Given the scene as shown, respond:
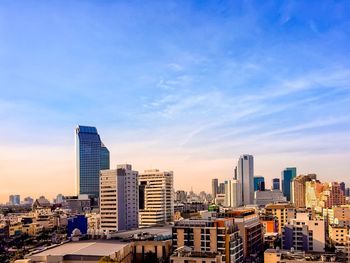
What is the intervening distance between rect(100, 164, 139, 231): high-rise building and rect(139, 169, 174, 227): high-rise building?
2570 mm

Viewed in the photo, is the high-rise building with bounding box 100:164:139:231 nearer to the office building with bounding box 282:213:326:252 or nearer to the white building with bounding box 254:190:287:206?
the office building with bounding box 282:213:326:252

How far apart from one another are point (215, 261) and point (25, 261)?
6.93 meters

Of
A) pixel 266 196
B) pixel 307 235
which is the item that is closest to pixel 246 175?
pixel 266 196

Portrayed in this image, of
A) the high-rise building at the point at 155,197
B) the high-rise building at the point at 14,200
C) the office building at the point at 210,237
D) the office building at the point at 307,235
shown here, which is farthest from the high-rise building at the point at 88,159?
the office building at the point at 210,237

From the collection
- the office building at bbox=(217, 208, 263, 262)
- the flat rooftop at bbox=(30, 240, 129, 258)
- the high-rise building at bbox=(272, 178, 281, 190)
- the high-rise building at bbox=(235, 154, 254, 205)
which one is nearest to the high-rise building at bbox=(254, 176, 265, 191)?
the high-rise building at bbox=(272, 178, 281, 190)

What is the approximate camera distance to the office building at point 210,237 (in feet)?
64.9

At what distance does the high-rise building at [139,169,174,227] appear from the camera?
3791cm

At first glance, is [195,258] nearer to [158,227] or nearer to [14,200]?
[158,227]

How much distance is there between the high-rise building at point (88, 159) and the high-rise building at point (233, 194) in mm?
18843

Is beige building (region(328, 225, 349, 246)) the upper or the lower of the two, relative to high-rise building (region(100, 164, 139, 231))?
lower

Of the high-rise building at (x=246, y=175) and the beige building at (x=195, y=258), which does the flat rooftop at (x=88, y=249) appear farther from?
the high-rise building at (x=246, y=175)

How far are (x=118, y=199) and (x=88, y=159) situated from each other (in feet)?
102

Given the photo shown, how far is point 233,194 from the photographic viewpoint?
2790 inches

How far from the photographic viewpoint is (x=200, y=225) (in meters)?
20.6
